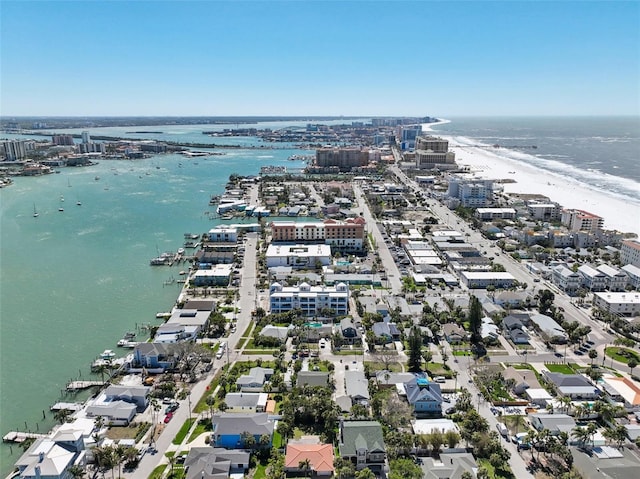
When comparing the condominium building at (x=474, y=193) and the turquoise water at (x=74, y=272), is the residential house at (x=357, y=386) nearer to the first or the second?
the turquoise water at (x=74, y=272)

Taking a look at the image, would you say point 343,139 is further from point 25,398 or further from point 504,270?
point 25,398

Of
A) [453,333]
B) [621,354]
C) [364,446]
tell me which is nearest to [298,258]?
[453,333]

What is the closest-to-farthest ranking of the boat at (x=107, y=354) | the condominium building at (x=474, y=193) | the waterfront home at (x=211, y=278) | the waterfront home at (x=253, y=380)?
the waterfront home at (x=253, y=380) → the boat at (x=107, y=354) → the waterfront home at (x=211, y=278) → the condominium building at (x=474, y=193)

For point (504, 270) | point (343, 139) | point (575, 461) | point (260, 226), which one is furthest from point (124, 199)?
point (343, 139)

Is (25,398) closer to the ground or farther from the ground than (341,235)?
closer to the ground

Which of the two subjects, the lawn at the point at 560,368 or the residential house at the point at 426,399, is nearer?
the residential house at the point at 426,399

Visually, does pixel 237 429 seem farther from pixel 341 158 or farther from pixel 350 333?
pixel 341 158

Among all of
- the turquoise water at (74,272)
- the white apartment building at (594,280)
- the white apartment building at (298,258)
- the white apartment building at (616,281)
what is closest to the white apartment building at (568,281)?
the white apartment building at (594,280)
